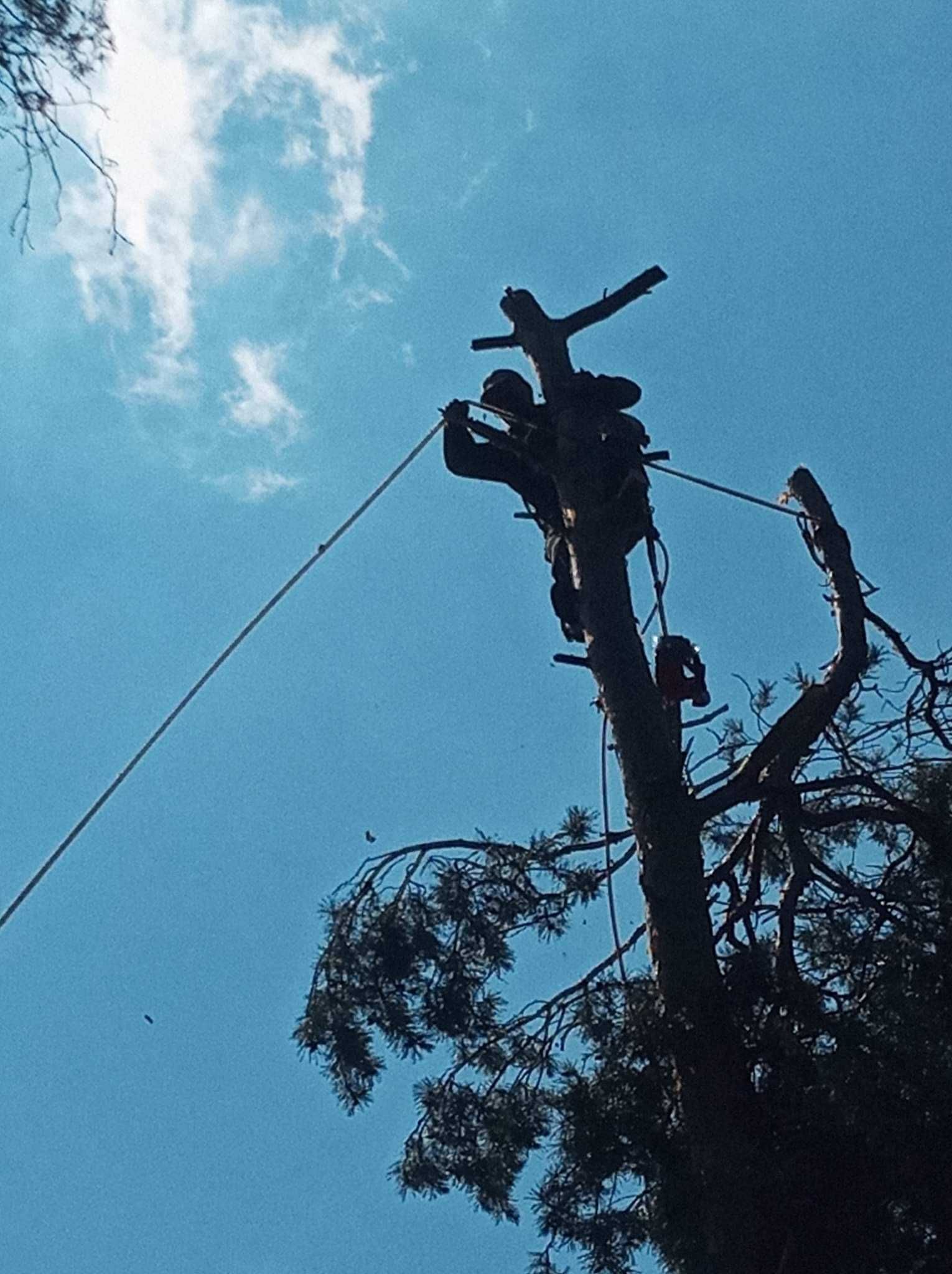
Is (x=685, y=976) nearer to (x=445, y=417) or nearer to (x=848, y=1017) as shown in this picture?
(x=848, y=1017)

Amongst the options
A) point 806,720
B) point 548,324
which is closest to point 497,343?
point 548,324

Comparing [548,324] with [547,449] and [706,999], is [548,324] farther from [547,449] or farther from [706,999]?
[706,999]

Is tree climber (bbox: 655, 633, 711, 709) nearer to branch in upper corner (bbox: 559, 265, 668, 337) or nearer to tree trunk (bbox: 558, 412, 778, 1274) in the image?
tree trunk (bbox: 558, 412, 778, 1274)

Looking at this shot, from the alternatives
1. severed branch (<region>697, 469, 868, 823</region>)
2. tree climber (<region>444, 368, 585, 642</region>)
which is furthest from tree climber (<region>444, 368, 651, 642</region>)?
severed branch (<region>697, 469, 868, 823</region>)

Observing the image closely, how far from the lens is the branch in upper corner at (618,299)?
23.1 feet

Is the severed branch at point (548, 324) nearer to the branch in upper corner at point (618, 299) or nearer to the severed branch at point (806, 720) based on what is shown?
the branch in upper corner at point (618, 299)

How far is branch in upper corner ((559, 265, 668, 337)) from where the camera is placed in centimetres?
703

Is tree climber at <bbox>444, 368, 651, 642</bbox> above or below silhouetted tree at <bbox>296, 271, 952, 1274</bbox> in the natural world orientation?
above

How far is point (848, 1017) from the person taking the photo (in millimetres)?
4336

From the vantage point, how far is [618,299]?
7059 mm

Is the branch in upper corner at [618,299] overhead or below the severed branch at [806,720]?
overhead

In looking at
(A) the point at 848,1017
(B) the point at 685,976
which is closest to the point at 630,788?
(B) the point at 685,976

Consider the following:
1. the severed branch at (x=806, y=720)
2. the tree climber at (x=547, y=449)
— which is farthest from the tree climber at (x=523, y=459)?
the severed branch at (x=806, y=720)

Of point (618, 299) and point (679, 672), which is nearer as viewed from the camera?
point (679, 672)
